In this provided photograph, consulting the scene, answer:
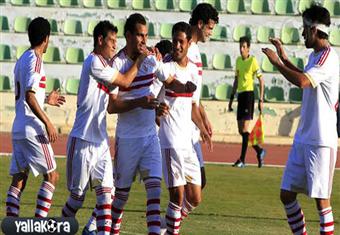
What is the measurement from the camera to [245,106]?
23203 mm

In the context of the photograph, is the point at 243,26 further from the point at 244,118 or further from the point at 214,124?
the point at 244,118

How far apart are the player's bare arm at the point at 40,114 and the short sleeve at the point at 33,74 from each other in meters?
0.06

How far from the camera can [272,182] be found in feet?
64.1

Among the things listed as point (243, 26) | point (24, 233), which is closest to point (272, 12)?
point (243, 26)

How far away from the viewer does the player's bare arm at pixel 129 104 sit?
1088cm

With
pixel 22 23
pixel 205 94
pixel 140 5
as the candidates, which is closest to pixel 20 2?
pixel 22 23

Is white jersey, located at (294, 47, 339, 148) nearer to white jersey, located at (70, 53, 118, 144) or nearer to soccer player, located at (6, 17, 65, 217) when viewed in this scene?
white jersey, located at (70, 53, 118, 144)

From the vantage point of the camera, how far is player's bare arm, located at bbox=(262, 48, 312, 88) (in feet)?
34.0

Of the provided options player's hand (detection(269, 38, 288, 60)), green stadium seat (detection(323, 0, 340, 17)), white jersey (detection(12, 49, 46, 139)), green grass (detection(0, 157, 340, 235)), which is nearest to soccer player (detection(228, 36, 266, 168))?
green grass (detection(0, 157, 340, 235))

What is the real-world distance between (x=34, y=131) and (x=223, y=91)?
1872cm

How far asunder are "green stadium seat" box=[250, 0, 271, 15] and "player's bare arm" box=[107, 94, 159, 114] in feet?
65.8

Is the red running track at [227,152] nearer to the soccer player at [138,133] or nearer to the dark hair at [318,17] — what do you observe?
the soccer player at [138,133]

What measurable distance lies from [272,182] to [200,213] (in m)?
4.86

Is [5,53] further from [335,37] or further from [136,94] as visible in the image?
[136,94]
